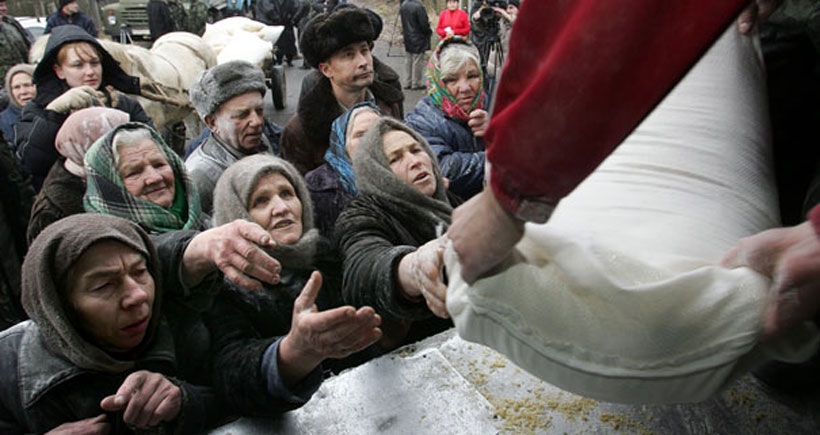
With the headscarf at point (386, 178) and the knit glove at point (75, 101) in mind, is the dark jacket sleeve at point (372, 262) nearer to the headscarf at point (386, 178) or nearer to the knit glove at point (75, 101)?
the headscarf at point (386, 178)

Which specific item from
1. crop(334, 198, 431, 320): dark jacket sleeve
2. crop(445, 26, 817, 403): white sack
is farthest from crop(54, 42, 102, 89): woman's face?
crop(445, 26, 817, 403): white sack

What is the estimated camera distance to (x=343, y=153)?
7.39 ft

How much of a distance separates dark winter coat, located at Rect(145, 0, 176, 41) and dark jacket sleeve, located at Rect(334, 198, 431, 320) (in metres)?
7.55

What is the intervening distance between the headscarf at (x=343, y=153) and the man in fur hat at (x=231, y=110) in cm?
48

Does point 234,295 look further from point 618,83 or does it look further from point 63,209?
point 618,83

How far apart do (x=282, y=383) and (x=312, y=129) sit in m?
1.82

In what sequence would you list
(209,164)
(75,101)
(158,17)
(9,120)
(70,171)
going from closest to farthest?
(70,171)
(209,164)
(75,101)
(9,120)
(158,17)

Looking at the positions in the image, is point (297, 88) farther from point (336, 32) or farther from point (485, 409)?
point (485, 409)

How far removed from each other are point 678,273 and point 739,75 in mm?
876

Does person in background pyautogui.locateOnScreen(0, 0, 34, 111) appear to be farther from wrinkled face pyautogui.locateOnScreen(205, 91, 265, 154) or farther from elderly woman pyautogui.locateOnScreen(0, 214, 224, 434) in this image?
elderly woman pyautogui.locateOnScreen(0, 214, 224, 434)

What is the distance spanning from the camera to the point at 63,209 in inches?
78.2

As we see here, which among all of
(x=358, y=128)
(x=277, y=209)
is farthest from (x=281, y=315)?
(x=358, y=128)

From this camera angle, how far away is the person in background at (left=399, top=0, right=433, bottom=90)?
8.21 metres

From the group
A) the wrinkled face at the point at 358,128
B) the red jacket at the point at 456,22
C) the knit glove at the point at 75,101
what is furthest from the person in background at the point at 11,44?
the red jacket at the point at 456,22
